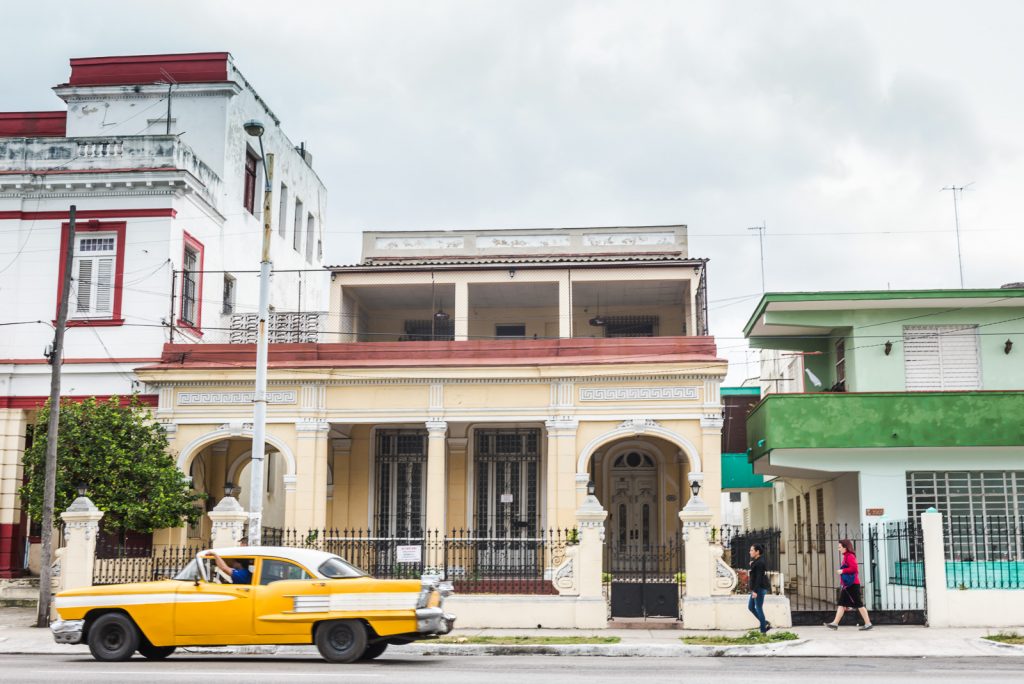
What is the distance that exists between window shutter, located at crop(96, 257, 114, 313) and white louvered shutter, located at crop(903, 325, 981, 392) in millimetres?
18798

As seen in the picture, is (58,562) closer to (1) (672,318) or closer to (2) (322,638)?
(2) (322,638)


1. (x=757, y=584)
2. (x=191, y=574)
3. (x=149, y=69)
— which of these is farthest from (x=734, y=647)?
(x=149, y=69)

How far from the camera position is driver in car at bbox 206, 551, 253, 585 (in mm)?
15070

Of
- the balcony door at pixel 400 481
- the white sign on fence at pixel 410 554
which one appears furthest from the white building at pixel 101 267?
the white sign on fence at pixel 410 554

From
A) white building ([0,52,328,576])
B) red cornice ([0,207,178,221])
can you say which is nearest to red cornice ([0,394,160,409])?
white building ([0,52,328,576])

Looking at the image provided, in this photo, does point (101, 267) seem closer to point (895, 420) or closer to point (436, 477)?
point (436, 477)

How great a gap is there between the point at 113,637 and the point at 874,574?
15489 mm

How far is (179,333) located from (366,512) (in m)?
6.52

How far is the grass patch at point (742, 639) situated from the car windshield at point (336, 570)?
545 centimetres

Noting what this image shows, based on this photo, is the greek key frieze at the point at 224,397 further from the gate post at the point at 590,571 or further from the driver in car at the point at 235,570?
the driver in car at the point at 235,570

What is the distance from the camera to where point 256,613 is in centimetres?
1479

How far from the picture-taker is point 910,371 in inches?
1011

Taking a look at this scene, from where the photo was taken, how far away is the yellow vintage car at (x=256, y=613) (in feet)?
48.2

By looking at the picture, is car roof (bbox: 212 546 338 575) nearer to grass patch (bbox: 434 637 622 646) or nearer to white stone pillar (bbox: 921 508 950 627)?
grass patch (bbox: 434 637 622 646)
